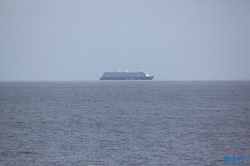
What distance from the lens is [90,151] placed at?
1019 inches

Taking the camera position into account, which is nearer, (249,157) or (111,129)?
(249,157)

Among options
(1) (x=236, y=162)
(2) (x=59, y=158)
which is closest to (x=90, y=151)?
(2) (x=59, y=158)

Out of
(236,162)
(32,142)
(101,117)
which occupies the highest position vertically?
(101,117)

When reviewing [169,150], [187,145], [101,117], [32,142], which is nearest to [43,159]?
[32,142]

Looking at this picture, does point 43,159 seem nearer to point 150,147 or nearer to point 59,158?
point 59,158

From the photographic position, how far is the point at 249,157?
926 inches

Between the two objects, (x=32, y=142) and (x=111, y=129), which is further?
(x=111, y=129)

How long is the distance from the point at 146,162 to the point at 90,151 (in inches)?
168

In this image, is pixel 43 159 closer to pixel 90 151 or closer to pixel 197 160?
pixel 90 151

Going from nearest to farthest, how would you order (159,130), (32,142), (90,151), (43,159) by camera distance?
1. (43,159)
2. (90,151)
3. (32,142)
4. (159,130)

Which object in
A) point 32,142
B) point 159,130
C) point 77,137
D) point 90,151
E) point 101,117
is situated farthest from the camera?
point 101,117

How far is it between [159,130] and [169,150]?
8116 mm

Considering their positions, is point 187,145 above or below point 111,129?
below

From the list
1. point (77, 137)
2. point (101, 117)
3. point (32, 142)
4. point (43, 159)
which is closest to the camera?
point (43, 159)
